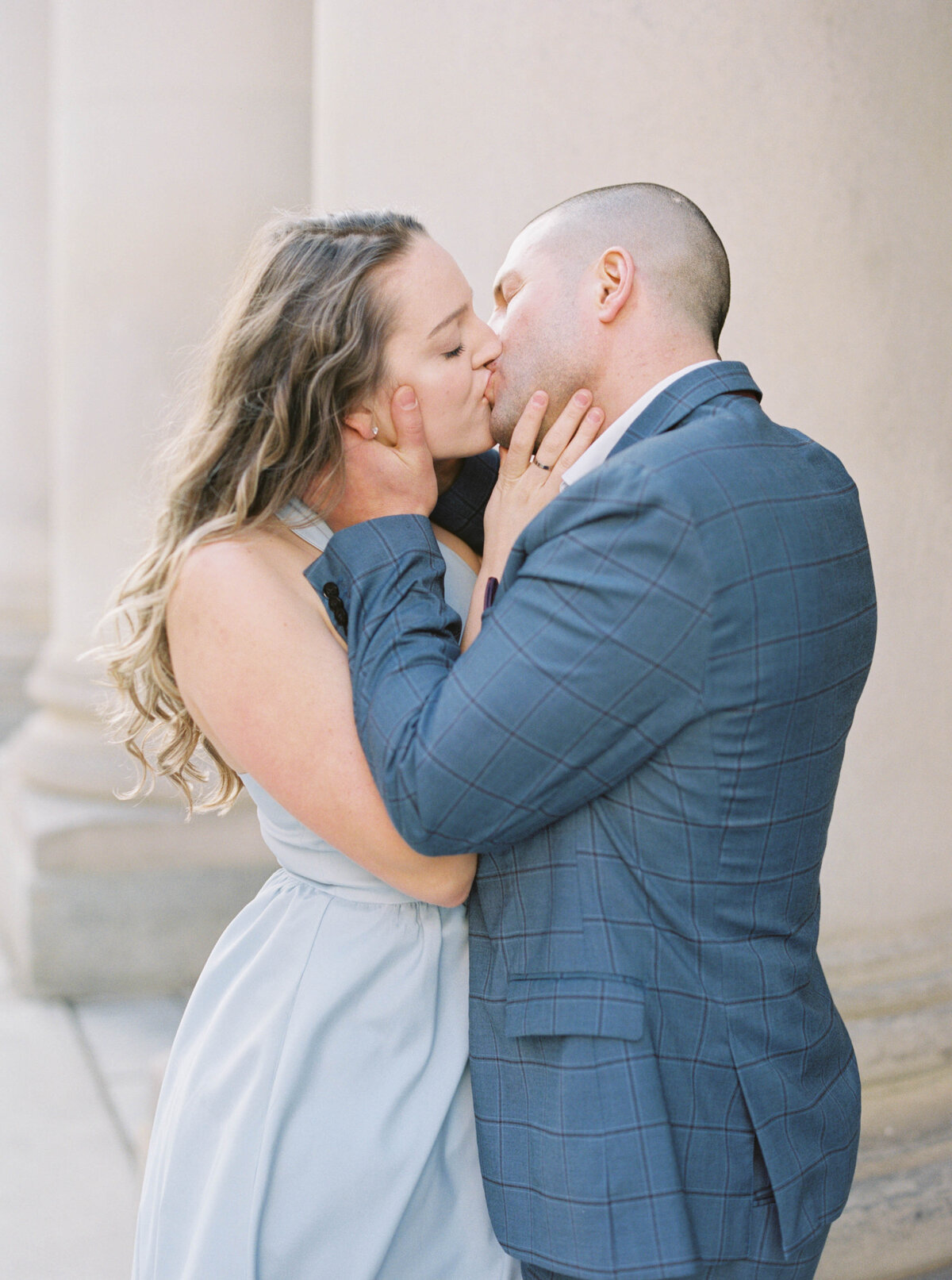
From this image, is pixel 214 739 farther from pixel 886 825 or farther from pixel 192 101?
pixel 192 101

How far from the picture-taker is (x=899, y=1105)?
8.96 ft

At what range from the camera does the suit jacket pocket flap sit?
1442mm

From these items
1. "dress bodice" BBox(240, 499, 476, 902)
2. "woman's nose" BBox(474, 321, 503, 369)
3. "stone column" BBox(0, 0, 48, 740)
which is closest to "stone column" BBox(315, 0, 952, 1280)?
"woman's nose" BBox(474, 321, 503, 369)

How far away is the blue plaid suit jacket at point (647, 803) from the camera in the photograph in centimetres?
138

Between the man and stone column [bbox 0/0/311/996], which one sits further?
stone column [bbox 0/0/311/996]

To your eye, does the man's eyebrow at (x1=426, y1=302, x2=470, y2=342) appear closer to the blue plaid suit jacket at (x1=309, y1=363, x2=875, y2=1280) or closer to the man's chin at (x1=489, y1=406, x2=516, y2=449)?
the man's chin at (x1=489, y1=406, x2=516, y2=449)

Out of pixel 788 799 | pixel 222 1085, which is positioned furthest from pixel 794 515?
pixel 222 1085

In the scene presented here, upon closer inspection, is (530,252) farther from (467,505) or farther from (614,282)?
(467,505)

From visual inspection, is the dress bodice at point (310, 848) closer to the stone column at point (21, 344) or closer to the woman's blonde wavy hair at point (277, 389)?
the woman's blonde wavy hair at point (277, 389)

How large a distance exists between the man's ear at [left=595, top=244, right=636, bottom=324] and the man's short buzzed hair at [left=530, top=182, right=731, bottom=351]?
0.03m

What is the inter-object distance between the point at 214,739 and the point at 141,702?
0.37m

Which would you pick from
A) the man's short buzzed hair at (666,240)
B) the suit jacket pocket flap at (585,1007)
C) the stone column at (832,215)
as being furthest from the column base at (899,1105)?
the man's short buzzed hair at (666,240)

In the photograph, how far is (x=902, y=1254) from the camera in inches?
107

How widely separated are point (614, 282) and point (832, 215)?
86cm
